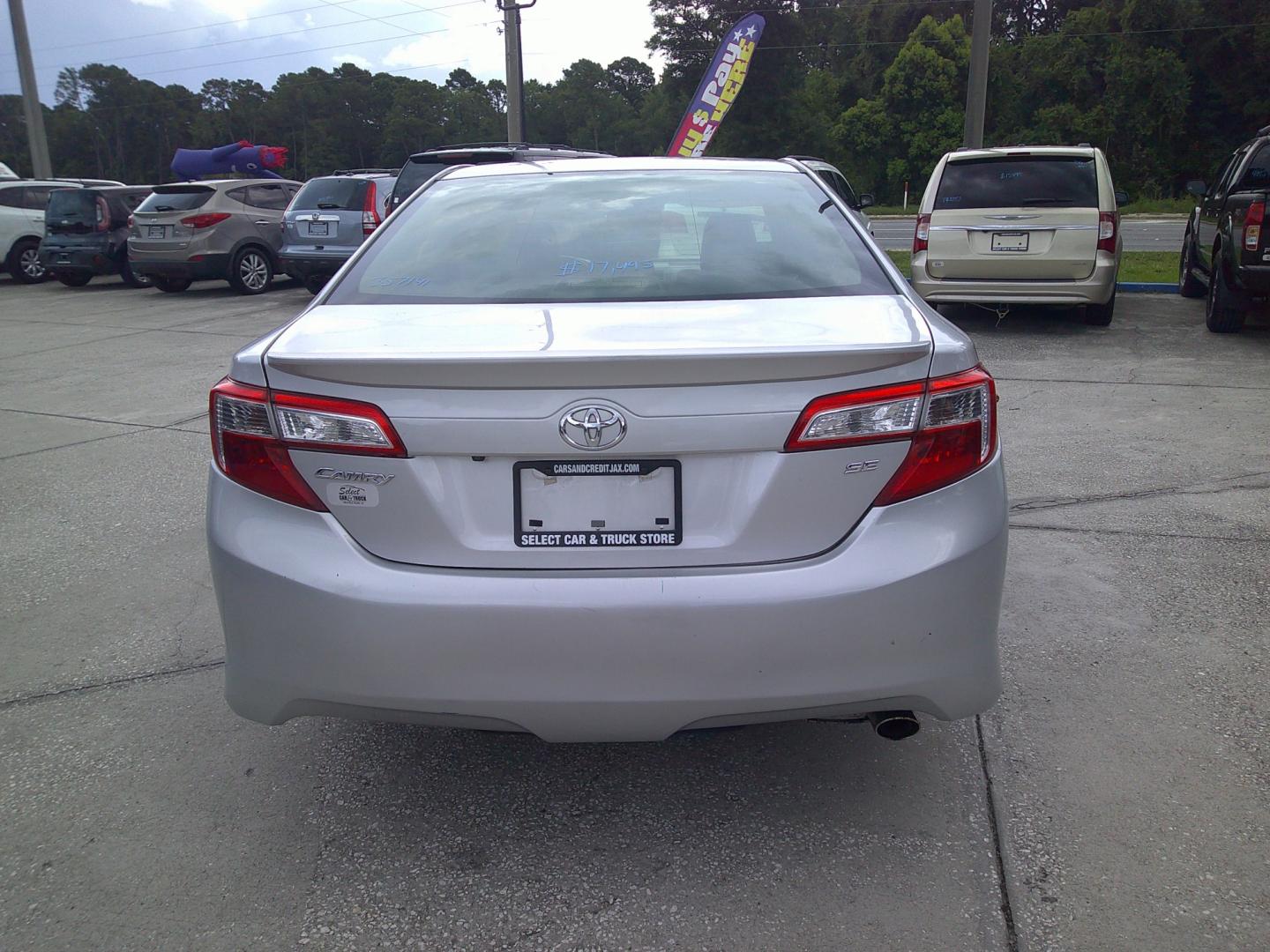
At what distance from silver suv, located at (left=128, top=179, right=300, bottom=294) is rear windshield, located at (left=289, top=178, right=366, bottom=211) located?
6.53 feet

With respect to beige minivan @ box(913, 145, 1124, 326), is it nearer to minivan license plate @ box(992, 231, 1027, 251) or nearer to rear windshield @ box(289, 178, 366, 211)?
minivan license plate @ box(992, 231, 1027, 251)

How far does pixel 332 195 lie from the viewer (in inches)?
574

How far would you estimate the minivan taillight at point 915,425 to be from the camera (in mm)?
2254

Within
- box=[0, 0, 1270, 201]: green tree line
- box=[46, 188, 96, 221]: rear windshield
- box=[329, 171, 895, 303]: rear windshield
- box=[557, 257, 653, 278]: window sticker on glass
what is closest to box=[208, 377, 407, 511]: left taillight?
box=[329, 171, 895, 303]: rear windshield

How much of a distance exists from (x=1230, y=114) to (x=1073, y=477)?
1928 inches

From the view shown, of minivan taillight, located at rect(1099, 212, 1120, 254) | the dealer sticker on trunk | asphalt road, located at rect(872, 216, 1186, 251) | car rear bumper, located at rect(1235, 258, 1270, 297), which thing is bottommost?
asphalt road, located at rect(872, 216, 1186, 251)

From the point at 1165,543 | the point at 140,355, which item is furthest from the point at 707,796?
the point at 140,355

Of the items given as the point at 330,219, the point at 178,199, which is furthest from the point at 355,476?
the point at 178,199

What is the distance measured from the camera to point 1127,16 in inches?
1841

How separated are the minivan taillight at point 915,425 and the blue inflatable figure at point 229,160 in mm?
37313

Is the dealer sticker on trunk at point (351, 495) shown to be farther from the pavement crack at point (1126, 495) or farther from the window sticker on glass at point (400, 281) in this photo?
the pavement crack at point (1126, 495)

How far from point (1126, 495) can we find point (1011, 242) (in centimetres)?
522

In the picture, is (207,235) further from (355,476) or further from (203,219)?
(355,476)

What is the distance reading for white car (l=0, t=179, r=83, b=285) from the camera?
61.7 ft
